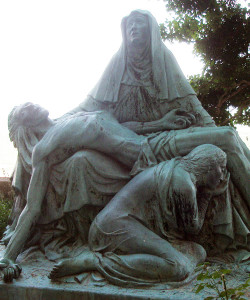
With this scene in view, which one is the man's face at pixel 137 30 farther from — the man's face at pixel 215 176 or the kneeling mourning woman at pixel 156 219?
the man's face at pixel 215 176

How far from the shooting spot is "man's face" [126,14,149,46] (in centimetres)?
392

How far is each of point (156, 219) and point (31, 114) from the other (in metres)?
1.59

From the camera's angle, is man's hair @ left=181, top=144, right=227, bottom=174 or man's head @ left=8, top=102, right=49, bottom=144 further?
man's head @ left=8, top=102, right=49, bottom=144

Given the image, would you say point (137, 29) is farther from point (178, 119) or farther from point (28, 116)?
point (28, 116)

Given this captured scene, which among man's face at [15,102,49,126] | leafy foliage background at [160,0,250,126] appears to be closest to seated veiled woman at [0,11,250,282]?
man's face at [15,102,49,126]

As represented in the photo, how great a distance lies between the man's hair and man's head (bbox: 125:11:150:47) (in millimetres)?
1532

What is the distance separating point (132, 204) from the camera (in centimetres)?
288

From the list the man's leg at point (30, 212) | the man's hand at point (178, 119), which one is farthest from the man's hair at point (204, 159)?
the man's leg at point (30, 212)

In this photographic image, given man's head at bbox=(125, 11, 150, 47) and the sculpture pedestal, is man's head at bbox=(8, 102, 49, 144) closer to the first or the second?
man's head at bbox=(125, 11, 150, 47)

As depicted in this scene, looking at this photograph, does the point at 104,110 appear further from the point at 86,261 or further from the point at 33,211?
the point at 86,261

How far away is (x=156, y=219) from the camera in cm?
290

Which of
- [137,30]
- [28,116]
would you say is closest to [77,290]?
[28,116]

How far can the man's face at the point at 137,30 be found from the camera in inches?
154

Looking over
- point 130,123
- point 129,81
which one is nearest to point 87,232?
point 130,123
